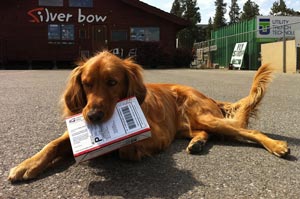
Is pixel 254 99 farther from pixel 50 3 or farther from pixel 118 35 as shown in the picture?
pixel 50 3

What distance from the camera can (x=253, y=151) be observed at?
3.91m

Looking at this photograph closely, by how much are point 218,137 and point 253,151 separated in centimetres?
60

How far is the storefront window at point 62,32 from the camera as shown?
30562 mm

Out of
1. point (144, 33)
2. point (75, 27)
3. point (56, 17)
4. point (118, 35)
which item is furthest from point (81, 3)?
point (144, 33)

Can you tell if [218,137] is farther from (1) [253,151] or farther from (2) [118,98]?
(2) [118,98]

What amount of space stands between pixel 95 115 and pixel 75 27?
28.8 m

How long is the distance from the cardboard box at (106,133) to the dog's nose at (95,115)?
48 mm

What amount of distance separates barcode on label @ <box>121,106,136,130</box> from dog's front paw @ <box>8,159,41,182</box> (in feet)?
2.43

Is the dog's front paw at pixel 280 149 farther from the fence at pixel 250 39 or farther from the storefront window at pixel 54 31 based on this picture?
the storefront window at pixel 54 31

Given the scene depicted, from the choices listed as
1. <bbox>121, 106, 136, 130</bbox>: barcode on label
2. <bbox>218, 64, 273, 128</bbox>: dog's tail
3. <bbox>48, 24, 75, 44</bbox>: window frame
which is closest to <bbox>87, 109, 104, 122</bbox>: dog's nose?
<bbox>121, 106, 136, 130</bbox>: barcode on label

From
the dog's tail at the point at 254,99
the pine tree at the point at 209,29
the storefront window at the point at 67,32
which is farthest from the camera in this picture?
the pine tree at the point at 209,29

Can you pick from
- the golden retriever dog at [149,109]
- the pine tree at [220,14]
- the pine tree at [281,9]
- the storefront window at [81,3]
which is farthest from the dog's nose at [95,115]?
the pine tree at [220,14]

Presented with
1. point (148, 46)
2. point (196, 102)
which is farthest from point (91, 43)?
point (196, 102)

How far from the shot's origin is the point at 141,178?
10.1 feet
